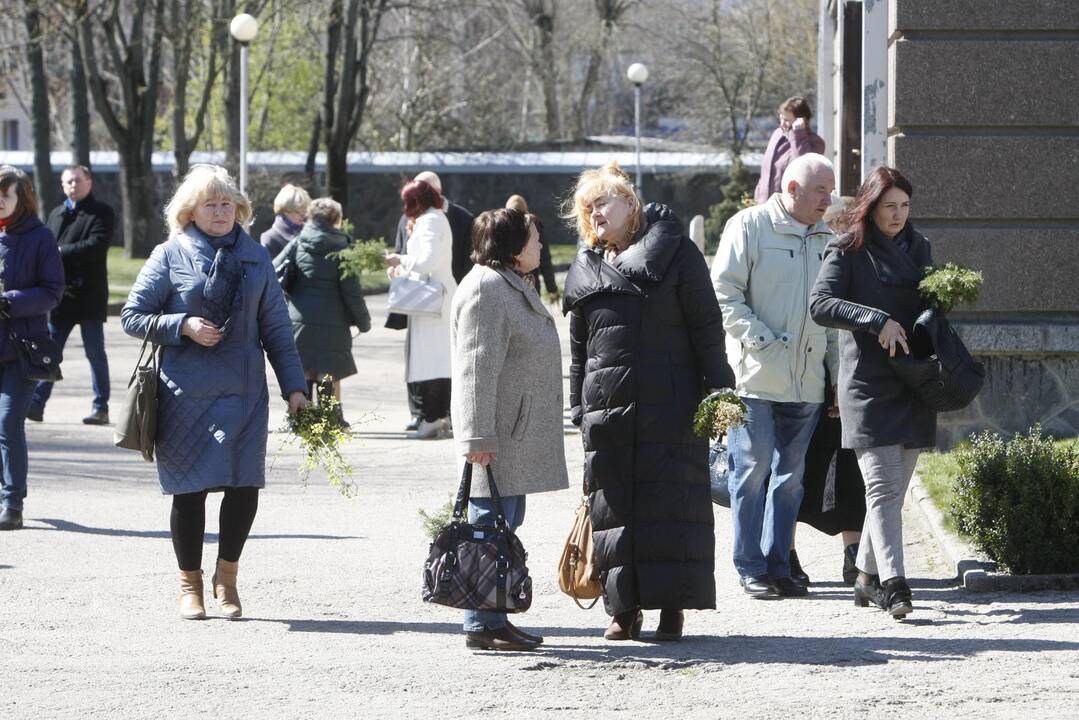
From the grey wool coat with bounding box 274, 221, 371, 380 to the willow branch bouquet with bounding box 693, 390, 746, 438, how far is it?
6.34 metres

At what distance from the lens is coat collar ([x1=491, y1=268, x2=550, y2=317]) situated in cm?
621

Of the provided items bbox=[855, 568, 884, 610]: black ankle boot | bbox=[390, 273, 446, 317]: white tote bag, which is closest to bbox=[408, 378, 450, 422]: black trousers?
bbox=[390, 273, 446, 317]: white tote bag

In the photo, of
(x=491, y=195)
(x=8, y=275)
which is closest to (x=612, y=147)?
(x=491, y=195)

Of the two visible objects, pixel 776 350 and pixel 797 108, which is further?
pixel 797 108

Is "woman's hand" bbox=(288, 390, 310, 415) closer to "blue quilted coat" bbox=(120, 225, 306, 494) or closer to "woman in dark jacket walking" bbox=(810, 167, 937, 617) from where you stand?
"blue quilted coat" bbox=(120, 225, 306, 494)

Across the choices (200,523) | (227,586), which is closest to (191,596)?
(227,586)

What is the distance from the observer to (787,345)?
7.16m

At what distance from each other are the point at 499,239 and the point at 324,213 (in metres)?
6.27

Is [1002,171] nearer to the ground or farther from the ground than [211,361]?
farther from the ground

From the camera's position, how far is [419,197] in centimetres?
1203

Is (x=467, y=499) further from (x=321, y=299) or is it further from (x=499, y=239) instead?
(x=321, y=299)

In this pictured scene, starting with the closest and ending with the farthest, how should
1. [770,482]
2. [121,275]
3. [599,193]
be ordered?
[599,193]
[770,482]
[121,275]

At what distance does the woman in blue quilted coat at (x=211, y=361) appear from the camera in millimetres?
6660

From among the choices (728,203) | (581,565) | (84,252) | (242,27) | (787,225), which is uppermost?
(242,27)
